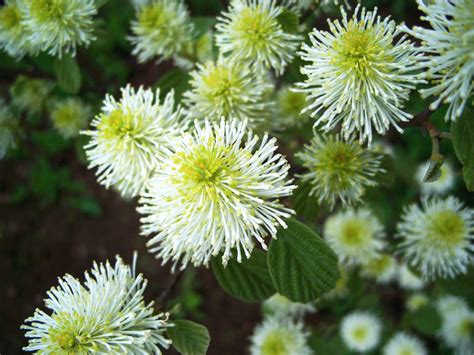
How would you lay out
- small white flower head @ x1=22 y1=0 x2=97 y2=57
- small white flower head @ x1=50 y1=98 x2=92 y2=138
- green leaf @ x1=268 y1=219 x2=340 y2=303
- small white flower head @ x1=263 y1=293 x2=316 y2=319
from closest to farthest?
green leaf @ x1=268 y1=219 x2=340 y2=303 < small white flower head @ x1=22 y1=0 x2=97 y2=57 < small white flower head @ x1=263 y1=293 x2=316 y2=319 < small white flower head @ x1=50 y1=98 x2=92 y2=138

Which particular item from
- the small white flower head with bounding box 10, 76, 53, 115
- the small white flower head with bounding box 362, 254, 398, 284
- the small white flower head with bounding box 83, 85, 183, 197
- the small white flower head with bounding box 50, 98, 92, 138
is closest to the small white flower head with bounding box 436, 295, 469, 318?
the small white flower head with bounding box 362, 254, 398, 284

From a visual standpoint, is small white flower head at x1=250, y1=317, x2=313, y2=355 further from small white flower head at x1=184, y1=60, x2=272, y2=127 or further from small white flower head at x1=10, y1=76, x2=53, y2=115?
small white flower head at x1=10, y1=76, x2=53, y2=115

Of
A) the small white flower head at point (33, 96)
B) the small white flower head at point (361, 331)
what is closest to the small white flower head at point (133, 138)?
the small white flower head at point (33, 96)

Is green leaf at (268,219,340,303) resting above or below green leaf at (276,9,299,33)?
below

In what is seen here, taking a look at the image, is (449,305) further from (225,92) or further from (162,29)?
(162,29)

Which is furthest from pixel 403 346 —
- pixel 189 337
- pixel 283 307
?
pixel 189 337

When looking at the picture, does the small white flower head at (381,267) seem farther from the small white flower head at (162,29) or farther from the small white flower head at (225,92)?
the small white flower head at (162,29)
